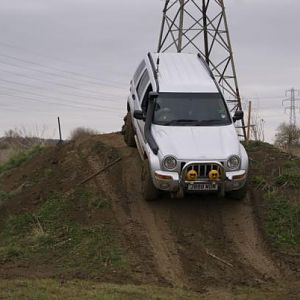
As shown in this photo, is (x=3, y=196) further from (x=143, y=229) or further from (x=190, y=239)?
(x=190, y=239)

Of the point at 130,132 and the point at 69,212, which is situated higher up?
the point at 130,132

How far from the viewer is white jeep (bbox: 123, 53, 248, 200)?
11266 mm

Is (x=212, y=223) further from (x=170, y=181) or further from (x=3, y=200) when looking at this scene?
(x=3, y=200)

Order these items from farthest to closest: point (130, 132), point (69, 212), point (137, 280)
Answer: point (130, 132) → point (69, 212) → point (137, 280)

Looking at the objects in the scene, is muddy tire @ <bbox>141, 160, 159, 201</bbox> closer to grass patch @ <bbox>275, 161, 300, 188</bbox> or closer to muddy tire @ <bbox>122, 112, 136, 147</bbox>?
grass patch @ <bbox>275, 161, 300, 188</bbox>

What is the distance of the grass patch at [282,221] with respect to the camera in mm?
10938

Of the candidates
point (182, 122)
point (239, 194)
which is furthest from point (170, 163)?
point (239, 194)

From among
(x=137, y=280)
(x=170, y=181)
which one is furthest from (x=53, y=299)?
(x=170, y=181)

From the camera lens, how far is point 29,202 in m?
13.6

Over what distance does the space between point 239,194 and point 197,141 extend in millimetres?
1455

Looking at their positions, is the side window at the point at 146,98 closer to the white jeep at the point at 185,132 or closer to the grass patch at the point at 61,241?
the white jeep at the point at 185,132

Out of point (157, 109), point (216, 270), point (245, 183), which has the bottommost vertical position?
point (216, 270)

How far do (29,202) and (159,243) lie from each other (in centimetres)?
407

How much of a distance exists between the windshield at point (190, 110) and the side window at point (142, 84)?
49.0 inches
